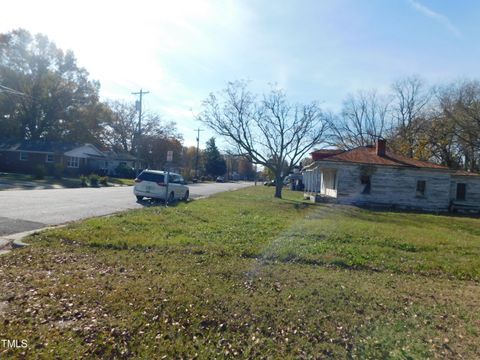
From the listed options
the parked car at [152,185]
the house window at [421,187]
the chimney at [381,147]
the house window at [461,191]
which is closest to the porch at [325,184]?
the chimney at [381,147]

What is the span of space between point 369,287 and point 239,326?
2594 mm

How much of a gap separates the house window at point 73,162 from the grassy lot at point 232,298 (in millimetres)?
41097

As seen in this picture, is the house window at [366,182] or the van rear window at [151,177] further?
the house window at [366,182]

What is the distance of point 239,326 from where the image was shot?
12.8 ft

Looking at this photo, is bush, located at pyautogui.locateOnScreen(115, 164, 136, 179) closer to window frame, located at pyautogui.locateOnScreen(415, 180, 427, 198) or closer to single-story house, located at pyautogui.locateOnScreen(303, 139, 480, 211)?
single-story house, located at pyautogui.locateOnScreen(303, 139, 480, 211)

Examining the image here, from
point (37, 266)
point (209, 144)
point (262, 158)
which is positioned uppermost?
point (209, 144)

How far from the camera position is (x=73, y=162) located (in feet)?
151

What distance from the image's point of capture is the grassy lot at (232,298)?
3.54 m

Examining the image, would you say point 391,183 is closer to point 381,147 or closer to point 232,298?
point 381,147

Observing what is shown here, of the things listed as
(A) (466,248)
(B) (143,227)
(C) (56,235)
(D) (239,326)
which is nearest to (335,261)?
(D) (239,326)

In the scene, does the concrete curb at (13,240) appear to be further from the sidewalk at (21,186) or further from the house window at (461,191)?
the house window at (461,191)

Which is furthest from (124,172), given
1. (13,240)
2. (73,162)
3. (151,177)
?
(13,240)

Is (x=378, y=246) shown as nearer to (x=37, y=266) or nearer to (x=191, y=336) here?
(x=191, y=336)

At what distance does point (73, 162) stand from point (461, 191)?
4360 centimetres
